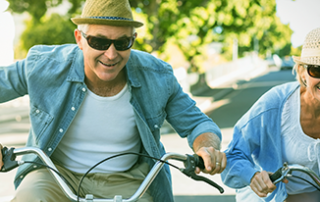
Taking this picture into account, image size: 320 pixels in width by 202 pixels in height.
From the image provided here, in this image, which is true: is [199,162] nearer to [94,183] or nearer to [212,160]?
[212,160]

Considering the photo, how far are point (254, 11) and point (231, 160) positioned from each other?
15.4 meters

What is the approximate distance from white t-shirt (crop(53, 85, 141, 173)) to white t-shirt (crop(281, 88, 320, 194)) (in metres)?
0.92

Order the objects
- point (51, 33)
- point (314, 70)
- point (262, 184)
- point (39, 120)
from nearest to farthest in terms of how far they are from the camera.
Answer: point (262, 184) < point (314, 70) < point (39, 120) < point (51, 33)

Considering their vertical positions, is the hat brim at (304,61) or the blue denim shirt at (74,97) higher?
the hat brim at (304,61)

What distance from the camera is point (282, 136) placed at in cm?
276

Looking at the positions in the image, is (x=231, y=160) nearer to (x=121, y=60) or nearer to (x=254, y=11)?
(x=121, y=60)

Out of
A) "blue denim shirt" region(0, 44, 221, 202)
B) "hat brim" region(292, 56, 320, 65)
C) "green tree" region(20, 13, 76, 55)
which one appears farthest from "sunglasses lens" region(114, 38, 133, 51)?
"green tree" region(20, 13, 76, 55)

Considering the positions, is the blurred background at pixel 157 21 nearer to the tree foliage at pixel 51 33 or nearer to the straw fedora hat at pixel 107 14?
the tree foliage at pixel 51 33

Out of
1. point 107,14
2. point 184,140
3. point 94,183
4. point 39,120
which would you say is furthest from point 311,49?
point 184,140

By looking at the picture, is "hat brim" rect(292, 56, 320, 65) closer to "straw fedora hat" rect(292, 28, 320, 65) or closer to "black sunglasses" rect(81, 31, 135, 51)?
"straw fedora hat" rect(292, 28, 320, 65)

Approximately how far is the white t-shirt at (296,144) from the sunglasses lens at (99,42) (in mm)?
1123

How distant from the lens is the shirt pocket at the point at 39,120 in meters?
2.69

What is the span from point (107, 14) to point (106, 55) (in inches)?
9.1

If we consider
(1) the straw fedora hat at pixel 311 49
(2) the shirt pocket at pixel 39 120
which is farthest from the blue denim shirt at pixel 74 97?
(1) the straw fedora hat at pixel 311 49
